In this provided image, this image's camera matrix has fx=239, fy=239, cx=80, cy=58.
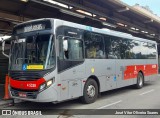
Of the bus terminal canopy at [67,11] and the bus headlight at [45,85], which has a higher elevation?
the bus terminal canopy at [67,11]

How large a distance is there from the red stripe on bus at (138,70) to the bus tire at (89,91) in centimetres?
308

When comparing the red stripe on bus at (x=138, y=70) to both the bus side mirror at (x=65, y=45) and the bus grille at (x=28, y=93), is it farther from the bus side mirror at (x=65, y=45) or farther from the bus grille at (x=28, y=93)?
the bus grille at (x=28, y=93)

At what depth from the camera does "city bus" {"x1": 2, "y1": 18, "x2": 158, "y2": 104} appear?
26.2 ft

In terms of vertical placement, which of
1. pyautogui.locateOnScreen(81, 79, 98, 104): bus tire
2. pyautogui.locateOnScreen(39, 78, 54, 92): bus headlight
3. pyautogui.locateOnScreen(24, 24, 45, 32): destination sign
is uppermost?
pyautogui.locateOnScreen(24, 24, 45, 32): destination sign

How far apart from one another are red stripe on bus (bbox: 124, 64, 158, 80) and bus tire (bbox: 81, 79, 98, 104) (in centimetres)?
308

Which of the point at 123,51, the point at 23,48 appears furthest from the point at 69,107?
the point at 123,51

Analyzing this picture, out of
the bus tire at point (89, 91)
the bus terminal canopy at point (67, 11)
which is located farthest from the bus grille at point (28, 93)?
the bus terminal canopy at point (67, 11)

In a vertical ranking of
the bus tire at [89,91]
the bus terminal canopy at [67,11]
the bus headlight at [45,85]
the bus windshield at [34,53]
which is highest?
the bus terminal canopy at [67,11]

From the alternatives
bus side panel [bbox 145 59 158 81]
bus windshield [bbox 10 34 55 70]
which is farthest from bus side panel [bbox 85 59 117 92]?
bus side panel [bbox 145 59 158 81]

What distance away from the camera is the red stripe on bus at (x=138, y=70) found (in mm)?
12808

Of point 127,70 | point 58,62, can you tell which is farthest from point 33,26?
point 127,70

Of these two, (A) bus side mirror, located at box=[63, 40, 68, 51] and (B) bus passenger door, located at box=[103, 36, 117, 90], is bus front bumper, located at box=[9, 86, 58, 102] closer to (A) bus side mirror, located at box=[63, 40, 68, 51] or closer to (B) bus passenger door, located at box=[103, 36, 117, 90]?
(A) bus side mirror, located at box=[63, 40, 68, 51]

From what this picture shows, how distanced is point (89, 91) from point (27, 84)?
2.69m

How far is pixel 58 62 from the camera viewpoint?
8.12 metres
